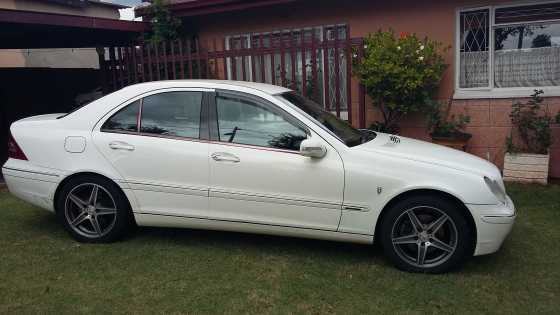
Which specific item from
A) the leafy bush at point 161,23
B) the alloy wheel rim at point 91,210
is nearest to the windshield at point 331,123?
the alloy wheel rim at point 91,210

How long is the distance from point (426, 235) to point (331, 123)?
136cm

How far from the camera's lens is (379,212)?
412 centimetres

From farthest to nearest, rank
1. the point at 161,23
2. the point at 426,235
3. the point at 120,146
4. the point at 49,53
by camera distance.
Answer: the point at 49,53, the point at 161,23, the point at 120,146, the point at 426,235

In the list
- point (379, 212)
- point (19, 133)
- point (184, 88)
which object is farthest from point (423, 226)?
point (19, 133)

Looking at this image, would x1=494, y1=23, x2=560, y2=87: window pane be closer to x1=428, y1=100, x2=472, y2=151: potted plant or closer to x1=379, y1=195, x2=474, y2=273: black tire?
x1=428, y1=100, x2=472, y2=151: potted plant

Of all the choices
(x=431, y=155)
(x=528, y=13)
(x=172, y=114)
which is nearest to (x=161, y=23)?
(x=172, y=114)

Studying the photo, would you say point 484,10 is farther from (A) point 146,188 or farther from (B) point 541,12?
(A) point 146,188

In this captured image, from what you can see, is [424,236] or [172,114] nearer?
[424,236]

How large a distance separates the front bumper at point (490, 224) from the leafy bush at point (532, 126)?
3.59 metres

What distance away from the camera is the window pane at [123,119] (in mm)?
4734

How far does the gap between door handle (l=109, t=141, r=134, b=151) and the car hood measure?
2.09 meters

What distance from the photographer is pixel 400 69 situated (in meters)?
7.21

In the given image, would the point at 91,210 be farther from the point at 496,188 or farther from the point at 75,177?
the point at 496,188

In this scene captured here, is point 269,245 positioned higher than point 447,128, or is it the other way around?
point 447,128
